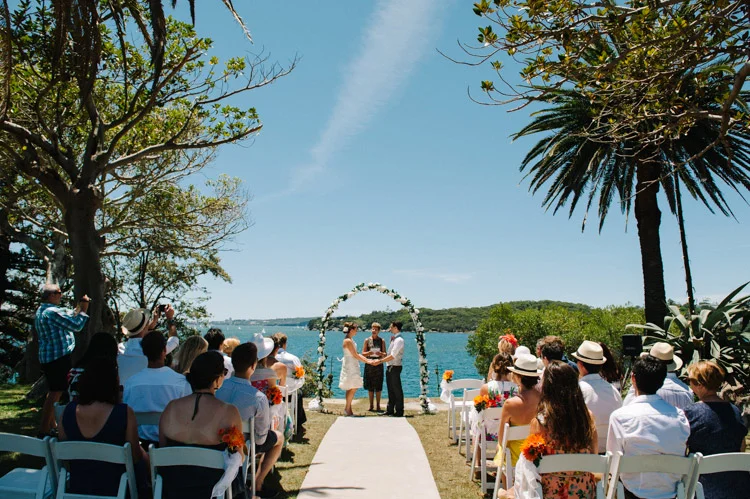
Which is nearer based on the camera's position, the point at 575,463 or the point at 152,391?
the point at 575,463

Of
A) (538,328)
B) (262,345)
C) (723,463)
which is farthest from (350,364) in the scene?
(538,328)

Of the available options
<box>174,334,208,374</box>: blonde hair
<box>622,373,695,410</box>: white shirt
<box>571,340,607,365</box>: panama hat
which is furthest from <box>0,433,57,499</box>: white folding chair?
<box>622,373,695,410</box>: white shirt

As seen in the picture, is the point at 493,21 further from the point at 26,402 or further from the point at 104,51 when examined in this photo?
the point at 26,402

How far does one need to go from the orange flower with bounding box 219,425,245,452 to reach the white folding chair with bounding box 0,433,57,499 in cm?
111

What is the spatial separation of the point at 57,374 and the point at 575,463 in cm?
601

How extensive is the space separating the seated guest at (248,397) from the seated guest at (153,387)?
1.34 ft

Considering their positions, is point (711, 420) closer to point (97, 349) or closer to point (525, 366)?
point (525, 366)

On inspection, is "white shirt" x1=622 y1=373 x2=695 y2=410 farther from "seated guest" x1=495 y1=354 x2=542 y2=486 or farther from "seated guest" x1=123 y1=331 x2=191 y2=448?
"seated guest" x1=123 y1=331 x2=191 y2=448

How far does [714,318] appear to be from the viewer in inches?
398

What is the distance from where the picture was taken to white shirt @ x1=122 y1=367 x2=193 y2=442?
4.62 metres

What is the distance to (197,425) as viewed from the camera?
12.6 feet

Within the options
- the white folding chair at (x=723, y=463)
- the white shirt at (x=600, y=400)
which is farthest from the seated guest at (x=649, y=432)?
the white shirt at (x=600, y=400)

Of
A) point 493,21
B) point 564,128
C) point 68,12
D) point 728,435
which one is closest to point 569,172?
point 564,128

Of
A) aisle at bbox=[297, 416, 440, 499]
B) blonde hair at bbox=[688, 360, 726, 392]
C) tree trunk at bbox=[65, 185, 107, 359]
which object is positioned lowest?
aisle at bbox=[297, 416, 440, 499]
